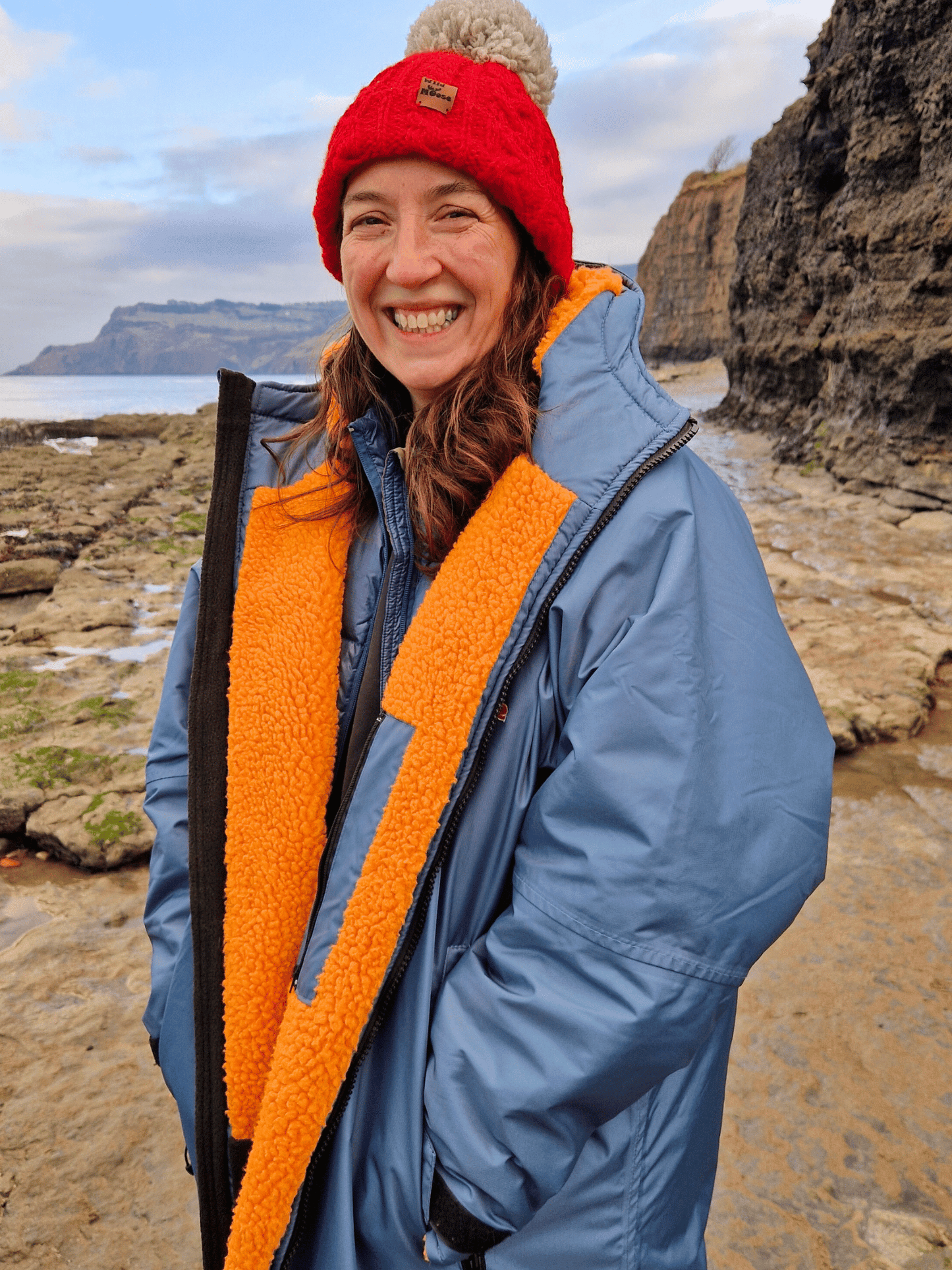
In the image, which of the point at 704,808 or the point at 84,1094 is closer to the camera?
the point at 704,808

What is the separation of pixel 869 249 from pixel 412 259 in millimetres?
9739

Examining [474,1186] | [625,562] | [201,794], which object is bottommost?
[474,1186]

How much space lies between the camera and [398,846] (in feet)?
3.29

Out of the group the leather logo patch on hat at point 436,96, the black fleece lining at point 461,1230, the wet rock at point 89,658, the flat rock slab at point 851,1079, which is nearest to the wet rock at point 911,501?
the flat rock slab at point 851,1079

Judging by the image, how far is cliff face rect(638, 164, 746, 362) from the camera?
34438 millimetres

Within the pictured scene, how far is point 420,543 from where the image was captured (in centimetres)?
121

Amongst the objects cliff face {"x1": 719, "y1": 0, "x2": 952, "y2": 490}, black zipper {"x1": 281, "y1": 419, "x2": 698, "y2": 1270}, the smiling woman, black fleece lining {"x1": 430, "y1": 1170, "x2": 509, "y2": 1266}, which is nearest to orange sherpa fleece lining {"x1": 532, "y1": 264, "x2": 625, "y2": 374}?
the smiling woman

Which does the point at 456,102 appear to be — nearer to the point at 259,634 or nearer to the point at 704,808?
the point at 259,634

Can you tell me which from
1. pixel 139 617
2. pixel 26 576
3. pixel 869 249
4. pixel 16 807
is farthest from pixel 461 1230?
pixel 869 249

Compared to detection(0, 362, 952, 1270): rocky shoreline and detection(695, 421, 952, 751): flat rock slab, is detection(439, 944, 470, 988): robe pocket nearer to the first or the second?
detection(0, 362, 952, 1270): rocky shoreline

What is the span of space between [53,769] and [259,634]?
8.53 ft

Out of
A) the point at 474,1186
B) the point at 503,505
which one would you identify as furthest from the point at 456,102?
the point at 474,1186

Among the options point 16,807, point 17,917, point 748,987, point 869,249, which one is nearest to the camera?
point 748,987

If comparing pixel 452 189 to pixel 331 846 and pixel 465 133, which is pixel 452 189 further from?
pixel 331 846
